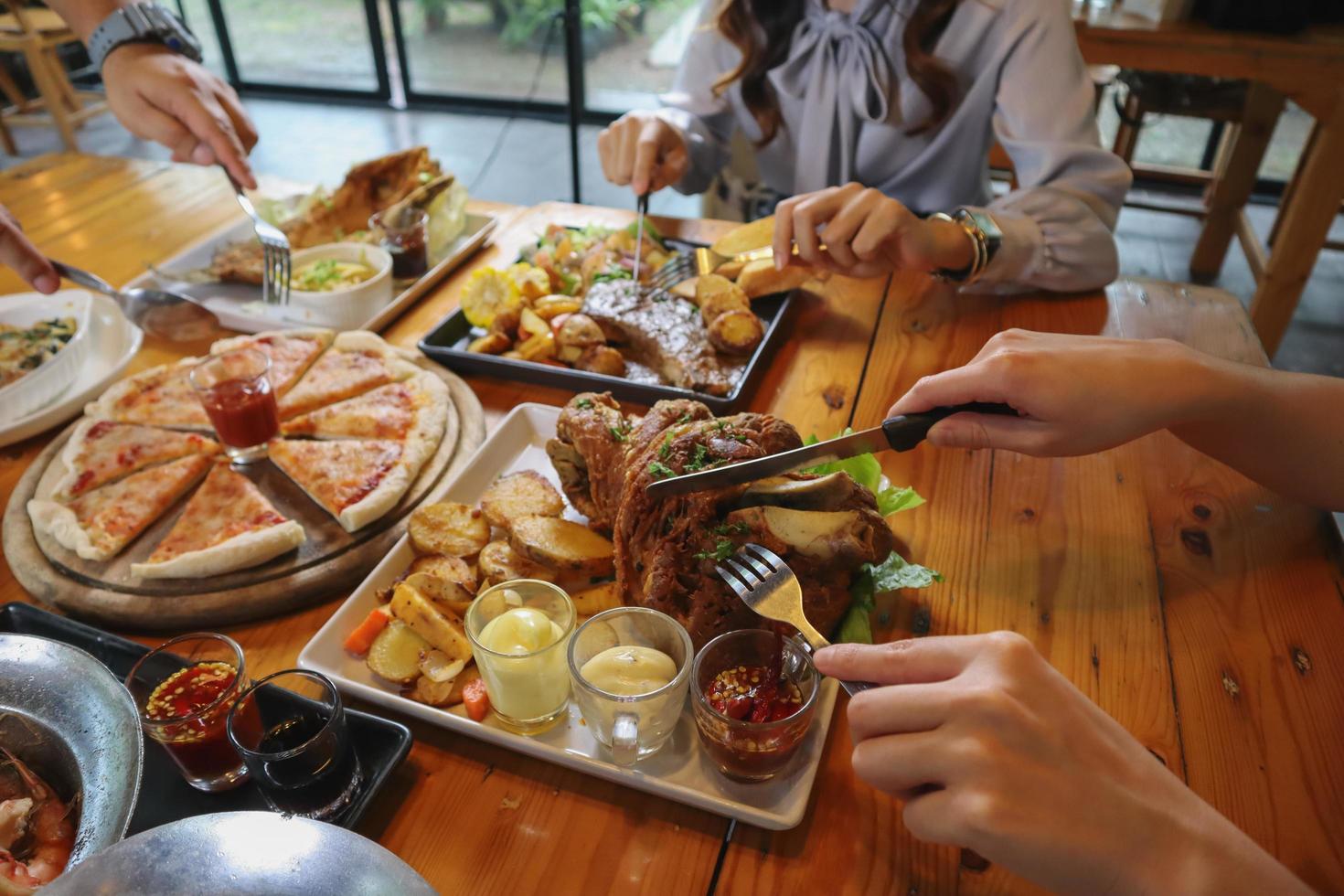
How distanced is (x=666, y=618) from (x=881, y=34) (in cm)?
233

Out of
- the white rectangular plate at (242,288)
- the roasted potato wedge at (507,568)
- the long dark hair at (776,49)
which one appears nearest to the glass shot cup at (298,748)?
the roasted potato wedge at (507,568)

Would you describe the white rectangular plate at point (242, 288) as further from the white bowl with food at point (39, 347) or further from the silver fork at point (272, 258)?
the white bowl with food at point (39, 347)

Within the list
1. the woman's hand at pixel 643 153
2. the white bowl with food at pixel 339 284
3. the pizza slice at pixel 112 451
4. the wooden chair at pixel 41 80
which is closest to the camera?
the pizza slice at pixel 112 451

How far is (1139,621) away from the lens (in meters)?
1.56

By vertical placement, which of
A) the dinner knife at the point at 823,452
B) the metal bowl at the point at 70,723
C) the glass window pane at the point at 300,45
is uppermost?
the dinner knife at the point at 823,452

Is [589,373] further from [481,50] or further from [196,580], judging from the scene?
[481,50]

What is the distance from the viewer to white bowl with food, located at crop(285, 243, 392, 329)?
2588mm

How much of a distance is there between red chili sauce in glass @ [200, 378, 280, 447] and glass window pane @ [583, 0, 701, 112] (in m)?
6.44

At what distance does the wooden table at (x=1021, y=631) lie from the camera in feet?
3.95

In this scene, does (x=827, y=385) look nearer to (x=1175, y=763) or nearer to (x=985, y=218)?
(x=985, y=218)

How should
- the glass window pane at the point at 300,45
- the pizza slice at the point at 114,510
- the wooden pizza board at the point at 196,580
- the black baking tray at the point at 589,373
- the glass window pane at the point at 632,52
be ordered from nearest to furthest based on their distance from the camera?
the wooden pizza board at the point at 196,580 → the pizza slice at the point at 114,510 → the black baking tray at the point at 589,373 → the glass window pane at the point at 632,52 → the glass window pane at the point at 300,45

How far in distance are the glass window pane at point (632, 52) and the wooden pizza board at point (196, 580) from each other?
6.70 meters

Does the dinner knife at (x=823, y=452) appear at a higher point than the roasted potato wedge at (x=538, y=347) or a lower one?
higher

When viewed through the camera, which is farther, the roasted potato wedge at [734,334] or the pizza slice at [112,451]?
the roasted potato wedge at [734,334]
